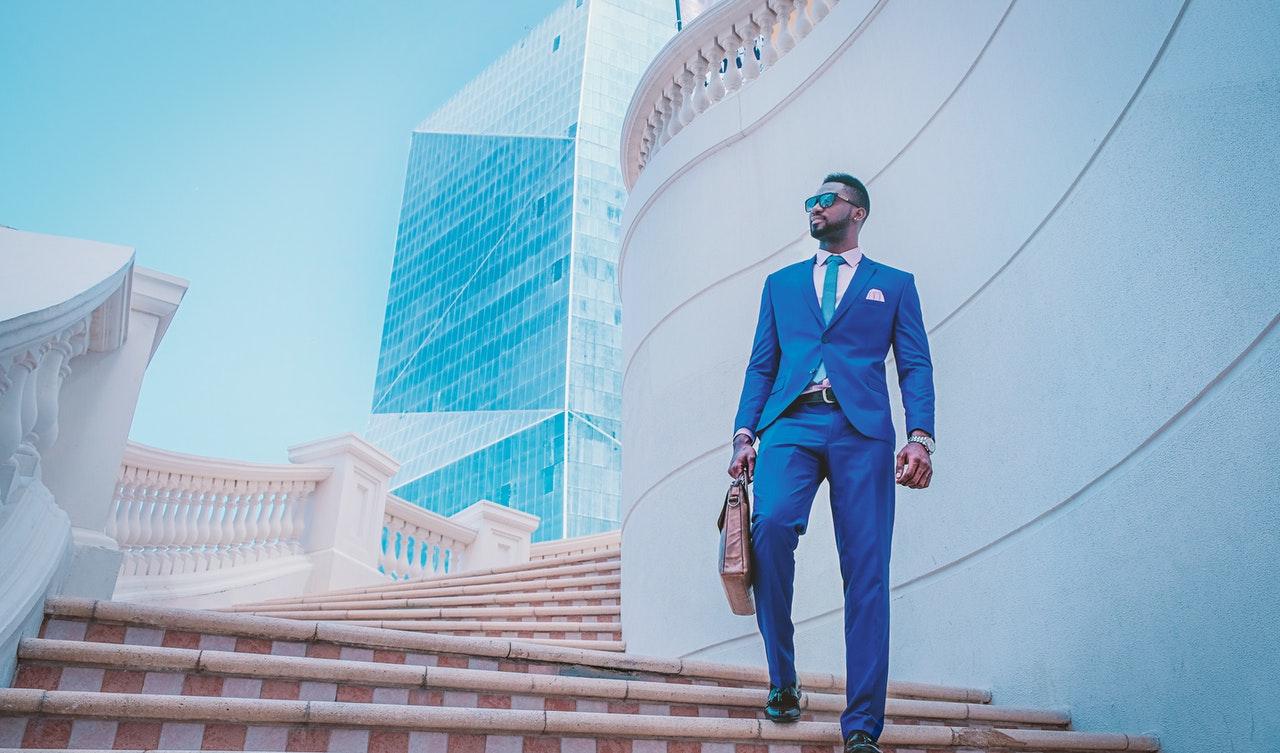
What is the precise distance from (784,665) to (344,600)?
14.6 feet

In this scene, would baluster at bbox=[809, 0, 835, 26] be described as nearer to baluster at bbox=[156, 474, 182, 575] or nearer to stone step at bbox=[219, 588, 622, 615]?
stone step at bbox=[219, 588, 622, 615]

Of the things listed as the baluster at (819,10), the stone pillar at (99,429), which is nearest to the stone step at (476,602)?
the stone pillar at (99,429)

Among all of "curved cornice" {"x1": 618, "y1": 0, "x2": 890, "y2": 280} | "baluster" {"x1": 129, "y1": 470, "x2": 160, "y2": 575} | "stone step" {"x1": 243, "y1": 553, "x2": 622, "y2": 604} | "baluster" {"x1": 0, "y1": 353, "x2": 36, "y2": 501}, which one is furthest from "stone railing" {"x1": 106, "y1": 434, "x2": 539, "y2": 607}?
"baluster" {"x1": 0, "y1": 353, "x2": 36, "y2": 501}

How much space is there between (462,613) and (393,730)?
141 inches

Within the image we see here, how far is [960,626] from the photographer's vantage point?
11.9ft

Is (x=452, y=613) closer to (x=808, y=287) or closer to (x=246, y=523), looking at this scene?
(x=246, y=523)

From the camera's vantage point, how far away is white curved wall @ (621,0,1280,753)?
265cm

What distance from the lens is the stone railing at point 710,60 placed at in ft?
19.1

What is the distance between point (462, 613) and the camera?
5.73 meters

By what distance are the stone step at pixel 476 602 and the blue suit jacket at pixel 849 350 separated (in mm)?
3650

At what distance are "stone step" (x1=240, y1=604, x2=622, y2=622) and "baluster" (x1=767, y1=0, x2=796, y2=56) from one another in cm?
350

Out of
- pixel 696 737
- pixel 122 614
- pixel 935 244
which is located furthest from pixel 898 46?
pixel 122 614

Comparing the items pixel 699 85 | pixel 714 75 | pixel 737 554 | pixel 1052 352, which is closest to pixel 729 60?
pixel 714 75

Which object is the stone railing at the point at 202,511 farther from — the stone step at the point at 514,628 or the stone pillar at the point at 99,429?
the stone pillar at the point at 99,429
